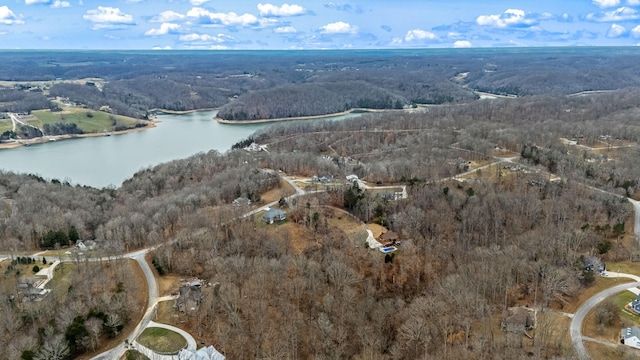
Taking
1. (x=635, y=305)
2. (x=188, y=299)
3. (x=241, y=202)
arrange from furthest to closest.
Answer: (x=241, y=202), (x=188, y=299), (x=635, y=305)

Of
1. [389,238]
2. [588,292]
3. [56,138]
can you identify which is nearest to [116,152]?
[56,138]

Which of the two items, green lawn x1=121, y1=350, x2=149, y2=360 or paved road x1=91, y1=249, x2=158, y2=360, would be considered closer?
green lawn x1=121, y1=350, x2=149, y2=360

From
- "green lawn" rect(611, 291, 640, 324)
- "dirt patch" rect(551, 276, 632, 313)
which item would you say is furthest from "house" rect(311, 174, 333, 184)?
"green lawn" rect(611, 291, 640, 324)

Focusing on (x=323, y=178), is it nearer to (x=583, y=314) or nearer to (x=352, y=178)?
(x=352, y=178)

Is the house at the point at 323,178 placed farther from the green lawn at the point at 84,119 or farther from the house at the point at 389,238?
the green lawn at the point at 84,119

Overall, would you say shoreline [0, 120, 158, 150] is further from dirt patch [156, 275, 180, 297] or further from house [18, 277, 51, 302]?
dirt patch [156, 275, 180, 297]

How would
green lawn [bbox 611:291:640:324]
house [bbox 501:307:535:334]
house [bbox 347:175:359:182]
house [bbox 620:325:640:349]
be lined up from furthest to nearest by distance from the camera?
1. house [bbox 347:175:359:182]
2. green lawn [bbox 611:291:640:324]
3. house [bbox 501:307:535:334]
4. house [bbox 620:325:640:349]

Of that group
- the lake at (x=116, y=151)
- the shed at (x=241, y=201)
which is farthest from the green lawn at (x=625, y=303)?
the lake at (x=116, y=151)
